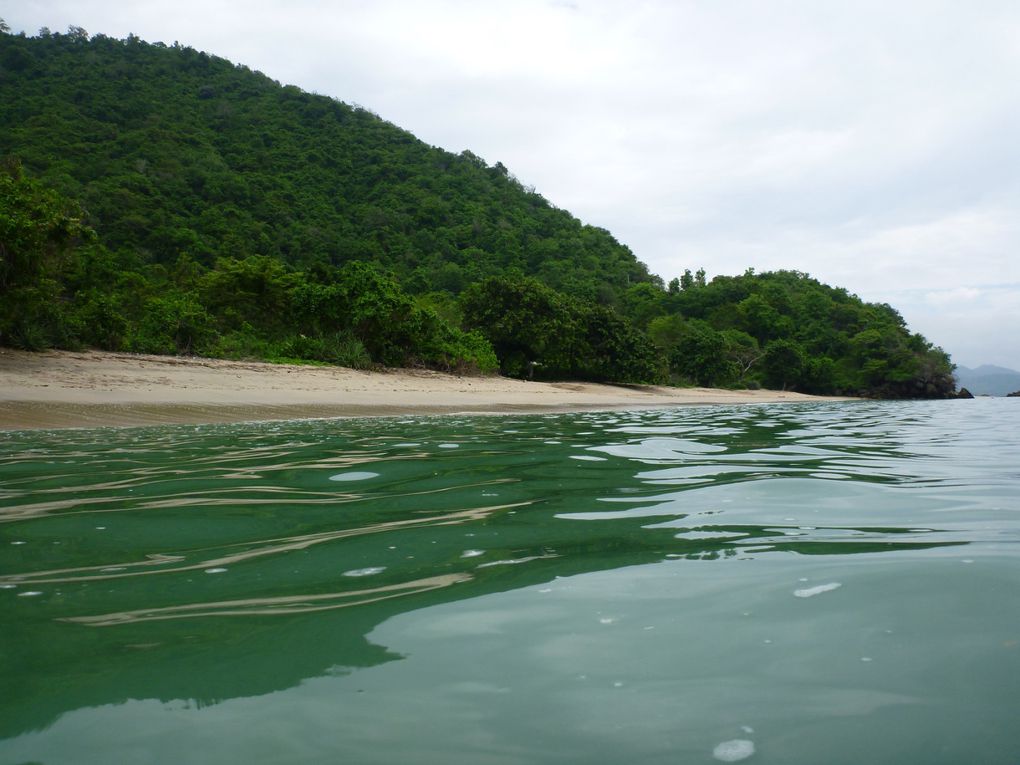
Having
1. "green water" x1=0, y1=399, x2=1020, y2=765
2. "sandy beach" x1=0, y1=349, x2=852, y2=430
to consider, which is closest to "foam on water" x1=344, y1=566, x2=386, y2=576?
"green water" x1=0, y1=399, x2=1020, y2=765

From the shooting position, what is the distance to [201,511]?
137 inches

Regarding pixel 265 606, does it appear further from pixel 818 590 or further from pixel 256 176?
pixel 256 176

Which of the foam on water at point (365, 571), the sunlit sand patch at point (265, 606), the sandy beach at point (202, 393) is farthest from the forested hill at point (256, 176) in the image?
the sunlit sand patch at point (265, 606)

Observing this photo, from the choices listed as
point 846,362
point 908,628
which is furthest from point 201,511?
point 846,362

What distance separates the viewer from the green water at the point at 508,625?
1.29 metres

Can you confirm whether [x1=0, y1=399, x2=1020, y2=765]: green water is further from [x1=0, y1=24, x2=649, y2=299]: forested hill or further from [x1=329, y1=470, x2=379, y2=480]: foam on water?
[x1=0, y1=24, x2=649, y2=299]: forested hill

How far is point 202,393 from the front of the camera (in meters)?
12.8

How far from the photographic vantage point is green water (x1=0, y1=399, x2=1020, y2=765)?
1292 millimetres

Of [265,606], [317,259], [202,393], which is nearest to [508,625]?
[265,606]

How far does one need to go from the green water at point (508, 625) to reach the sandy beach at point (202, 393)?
6.75 m

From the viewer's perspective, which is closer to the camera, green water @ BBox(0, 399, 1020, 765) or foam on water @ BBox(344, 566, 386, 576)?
green water @ BBox(0, 399, 1020, 765)

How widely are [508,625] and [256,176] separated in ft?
218

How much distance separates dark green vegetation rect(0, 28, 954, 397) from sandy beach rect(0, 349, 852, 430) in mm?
1576

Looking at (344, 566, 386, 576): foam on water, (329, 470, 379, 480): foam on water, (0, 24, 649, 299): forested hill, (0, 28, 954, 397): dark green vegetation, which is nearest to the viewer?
(344, 566, 386, 576): foam on water
